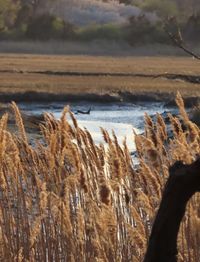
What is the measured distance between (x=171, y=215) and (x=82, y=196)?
Answer: 3238mm

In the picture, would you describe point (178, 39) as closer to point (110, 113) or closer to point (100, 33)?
point (110, 113)

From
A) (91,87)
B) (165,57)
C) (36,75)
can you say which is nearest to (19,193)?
(91,87)

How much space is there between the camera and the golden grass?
3606cm

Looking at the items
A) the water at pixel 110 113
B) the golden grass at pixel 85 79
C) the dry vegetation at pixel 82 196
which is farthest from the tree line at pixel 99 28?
the dry vegetation at pixel 82 196

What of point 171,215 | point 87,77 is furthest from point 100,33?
point 171,215

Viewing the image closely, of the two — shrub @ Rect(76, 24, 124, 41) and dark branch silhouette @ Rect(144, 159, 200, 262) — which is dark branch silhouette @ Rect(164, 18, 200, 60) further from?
shrub @ Rect(76, 24, 124, 41)

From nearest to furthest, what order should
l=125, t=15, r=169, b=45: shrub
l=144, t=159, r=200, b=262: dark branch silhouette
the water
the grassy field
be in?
l=144, t=159, r=200, b=262: dark branch silhouette
the water
the grassy field
l=125, t=15, r=169, b=45: shrub

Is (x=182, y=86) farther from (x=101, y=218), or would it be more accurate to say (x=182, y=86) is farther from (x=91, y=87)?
(x=101, y=218)

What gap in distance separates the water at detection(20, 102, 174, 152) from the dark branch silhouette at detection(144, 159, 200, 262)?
1882 cm

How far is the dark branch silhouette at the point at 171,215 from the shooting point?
131 inches

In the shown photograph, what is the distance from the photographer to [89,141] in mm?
6328

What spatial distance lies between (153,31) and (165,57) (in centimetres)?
1230

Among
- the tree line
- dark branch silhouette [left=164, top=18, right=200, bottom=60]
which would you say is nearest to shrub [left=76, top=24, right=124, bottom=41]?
the tree line

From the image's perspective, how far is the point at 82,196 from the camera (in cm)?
656
